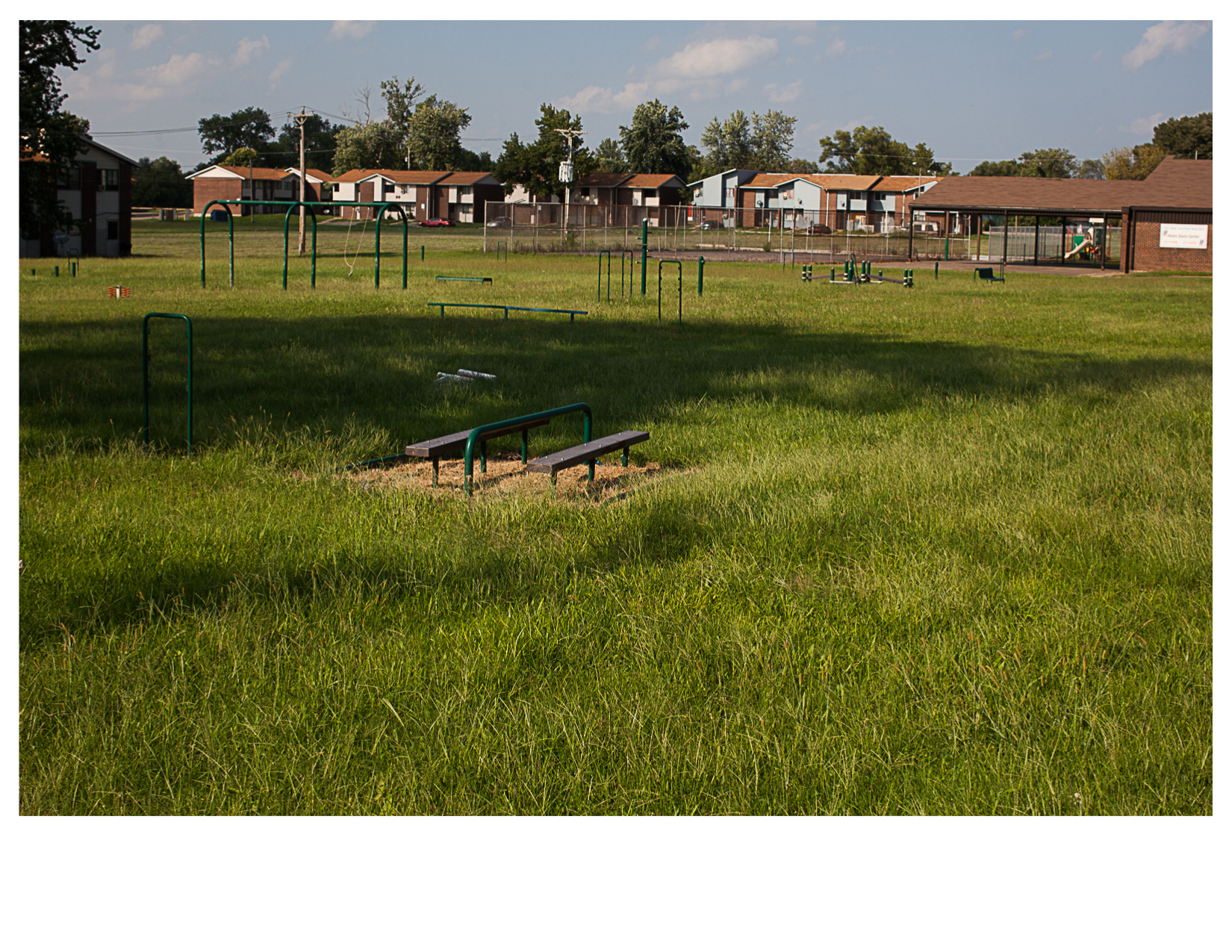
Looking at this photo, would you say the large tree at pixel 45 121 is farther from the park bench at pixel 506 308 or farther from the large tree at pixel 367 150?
the large tree at pixel 367 150

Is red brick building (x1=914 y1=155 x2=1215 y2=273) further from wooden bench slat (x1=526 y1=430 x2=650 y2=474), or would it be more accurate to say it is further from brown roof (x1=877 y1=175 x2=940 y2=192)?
wooden bench slat (x1=526 y1=430 x2=650 y2=474)

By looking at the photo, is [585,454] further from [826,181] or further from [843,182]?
[843,182]

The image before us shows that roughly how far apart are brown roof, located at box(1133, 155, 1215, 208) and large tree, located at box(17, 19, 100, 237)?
43515 millimetres

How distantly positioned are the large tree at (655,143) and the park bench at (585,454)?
11599 centimetres

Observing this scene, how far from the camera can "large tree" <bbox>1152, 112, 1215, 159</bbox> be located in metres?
94.5

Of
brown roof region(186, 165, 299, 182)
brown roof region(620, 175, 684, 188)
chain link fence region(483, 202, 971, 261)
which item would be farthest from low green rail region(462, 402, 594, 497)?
brown roof region(186, 165, 299, 182)

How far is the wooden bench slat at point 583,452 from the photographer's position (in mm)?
6891

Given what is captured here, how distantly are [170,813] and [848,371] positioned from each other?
10.8 meters

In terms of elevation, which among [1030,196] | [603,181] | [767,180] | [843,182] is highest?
[767,180]

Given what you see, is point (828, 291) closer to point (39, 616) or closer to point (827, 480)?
point (827, 480)

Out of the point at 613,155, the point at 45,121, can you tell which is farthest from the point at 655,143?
the point at 45,121

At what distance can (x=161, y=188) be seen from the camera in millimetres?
110812

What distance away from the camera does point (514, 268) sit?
38.0m

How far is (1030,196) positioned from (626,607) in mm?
58026
